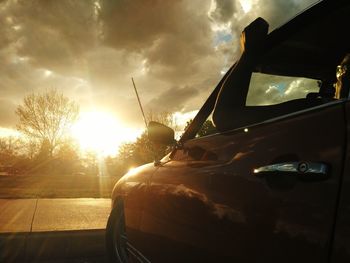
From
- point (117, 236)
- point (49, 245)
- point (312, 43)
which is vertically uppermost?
point (312, 43)

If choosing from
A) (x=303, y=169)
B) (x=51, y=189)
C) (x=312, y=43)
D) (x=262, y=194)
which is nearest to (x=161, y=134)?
(x=312, y=43)

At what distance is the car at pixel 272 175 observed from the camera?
3.41ft

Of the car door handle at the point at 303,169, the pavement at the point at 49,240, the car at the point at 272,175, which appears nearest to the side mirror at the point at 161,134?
the car at the point at 272,175

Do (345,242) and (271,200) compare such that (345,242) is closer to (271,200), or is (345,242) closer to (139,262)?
(271,200)

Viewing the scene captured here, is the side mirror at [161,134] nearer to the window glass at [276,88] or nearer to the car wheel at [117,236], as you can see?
the window glass at [276,88]

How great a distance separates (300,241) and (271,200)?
0.17 meters

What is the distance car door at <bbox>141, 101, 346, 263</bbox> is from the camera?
105 centimetres

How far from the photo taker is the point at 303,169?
3.65ft

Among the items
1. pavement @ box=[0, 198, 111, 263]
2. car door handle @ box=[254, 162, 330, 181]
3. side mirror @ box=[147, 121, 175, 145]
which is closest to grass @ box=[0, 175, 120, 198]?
pavement @ box=[0, 198, 111, 263]

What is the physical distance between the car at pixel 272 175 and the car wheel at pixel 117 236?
25.0 inches

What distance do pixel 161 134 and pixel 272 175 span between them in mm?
1237

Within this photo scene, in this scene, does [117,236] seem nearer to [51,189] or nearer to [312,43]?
[312,43]

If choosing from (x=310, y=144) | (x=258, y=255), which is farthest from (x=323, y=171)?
(x=258, y=255)

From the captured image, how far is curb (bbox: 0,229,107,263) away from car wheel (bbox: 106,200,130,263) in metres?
1.02
